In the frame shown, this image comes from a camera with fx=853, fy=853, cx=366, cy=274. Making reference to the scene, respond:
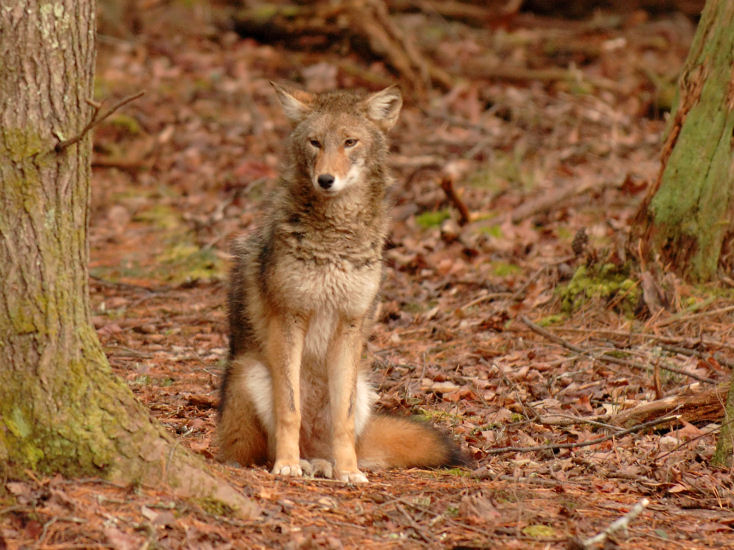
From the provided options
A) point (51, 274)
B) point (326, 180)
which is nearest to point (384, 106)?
point (326, 180)

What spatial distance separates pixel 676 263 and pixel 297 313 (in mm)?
4256

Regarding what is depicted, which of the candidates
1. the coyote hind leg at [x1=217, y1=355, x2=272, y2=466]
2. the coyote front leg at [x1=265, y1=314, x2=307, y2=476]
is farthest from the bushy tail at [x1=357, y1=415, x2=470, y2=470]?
the coyote hind leg at [x1=217, y1=355, x2=272, y2=466]

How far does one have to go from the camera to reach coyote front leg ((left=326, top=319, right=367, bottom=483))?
18.8ft

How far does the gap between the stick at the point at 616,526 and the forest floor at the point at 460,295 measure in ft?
0.25

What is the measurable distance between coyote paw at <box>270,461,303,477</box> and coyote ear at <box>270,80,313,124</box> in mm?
2457

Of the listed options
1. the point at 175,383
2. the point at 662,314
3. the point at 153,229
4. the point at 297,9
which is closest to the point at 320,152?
the point at 175,383

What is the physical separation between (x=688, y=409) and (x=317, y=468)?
8.68 ft

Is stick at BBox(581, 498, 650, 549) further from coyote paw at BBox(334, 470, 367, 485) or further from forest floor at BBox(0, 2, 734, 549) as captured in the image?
coyote paw at BBox(334, 470, 367, 485)

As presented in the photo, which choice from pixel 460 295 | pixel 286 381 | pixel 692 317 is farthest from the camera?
pixel 460 295

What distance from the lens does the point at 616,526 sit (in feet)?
13.6

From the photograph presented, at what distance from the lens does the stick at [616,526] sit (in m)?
3.98

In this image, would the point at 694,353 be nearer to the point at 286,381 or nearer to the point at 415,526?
the point at 286,381

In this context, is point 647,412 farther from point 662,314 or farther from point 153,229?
point 153,229

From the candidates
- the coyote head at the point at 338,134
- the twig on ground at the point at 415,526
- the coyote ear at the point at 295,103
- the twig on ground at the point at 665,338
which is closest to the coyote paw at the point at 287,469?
the twig on ground at the point at 415,526
